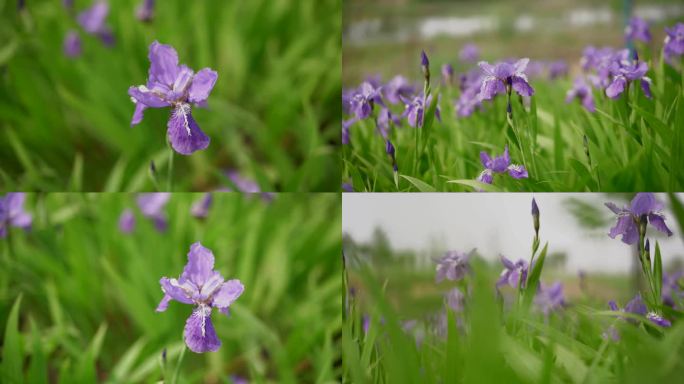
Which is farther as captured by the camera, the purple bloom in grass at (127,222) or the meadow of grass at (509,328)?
the purple bloom in grass at (127,222)

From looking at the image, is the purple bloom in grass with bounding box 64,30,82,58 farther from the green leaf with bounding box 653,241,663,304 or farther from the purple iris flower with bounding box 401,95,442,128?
the green leaf with bounding box 653,241,663,304

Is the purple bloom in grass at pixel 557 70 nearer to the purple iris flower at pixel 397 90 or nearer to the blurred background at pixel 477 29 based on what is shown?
the blurred background at pixel 477 29

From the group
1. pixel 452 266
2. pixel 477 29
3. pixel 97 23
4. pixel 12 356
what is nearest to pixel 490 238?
pixel 452 266

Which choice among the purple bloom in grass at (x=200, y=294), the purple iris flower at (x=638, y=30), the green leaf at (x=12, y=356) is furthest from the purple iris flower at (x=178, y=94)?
the purple iris flower at (x=638, y=30)

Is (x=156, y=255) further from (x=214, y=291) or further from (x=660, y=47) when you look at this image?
(x=660, y=47)

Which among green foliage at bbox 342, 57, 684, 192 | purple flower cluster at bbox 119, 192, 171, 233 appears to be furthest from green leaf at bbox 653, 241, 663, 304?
purple flower cluster at bbox 119, 192, 171, 233

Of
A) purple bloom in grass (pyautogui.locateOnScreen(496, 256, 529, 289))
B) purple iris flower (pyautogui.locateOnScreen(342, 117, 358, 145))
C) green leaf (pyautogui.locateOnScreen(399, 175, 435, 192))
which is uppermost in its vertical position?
purple iris flower (pyautogui.locateOnScreen(342, 117, 358, 145))

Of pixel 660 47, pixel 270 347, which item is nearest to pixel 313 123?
pixel 270 347

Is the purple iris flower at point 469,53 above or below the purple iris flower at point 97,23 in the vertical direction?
below
